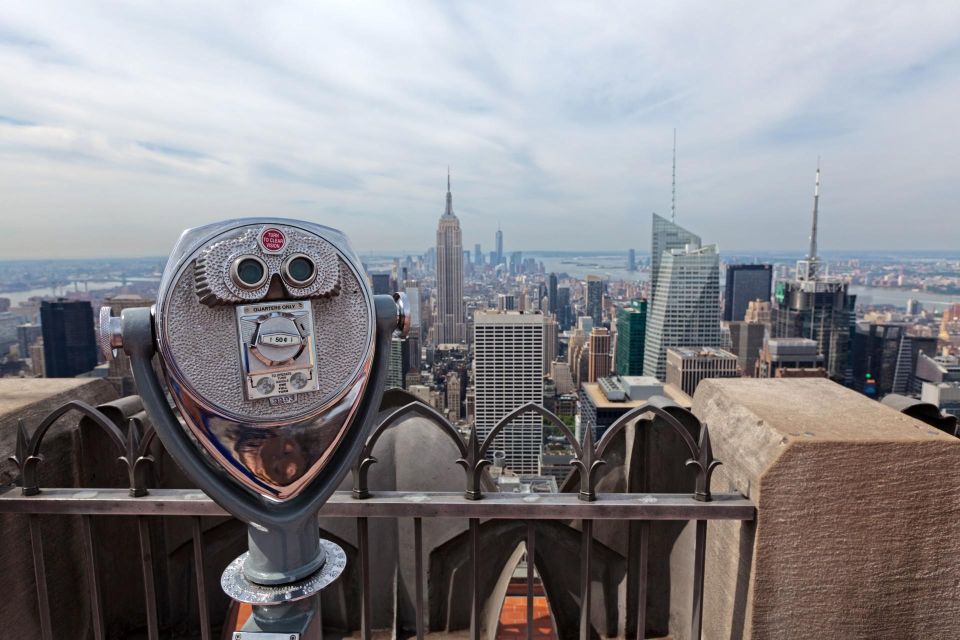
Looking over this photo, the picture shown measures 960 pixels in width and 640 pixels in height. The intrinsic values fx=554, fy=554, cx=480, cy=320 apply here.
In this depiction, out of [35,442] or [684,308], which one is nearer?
[35,442]

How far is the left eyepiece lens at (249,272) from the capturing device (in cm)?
111

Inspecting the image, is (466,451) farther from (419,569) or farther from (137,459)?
(137,459)

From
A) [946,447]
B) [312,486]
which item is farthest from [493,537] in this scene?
[946,447]

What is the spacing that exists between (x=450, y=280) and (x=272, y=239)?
333ft

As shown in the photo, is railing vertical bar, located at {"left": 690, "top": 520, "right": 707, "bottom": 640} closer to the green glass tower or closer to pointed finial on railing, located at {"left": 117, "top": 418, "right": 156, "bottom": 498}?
pointed finial on railing, located at {"left": 117, "top": 418, "right": 156, "bottom": 498}

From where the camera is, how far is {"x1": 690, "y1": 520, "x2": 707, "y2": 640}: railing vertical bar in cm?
185

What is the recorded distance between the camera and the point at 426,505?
1.84 metres

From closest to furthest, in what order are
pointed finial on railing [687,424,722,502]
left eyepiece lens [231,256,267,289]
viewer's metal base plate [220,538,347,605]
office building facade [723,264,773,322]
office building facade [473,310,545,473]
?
left eyepiece lens [231,256,267,289] → viewer's metal base plate [220,538,347,605] → pointed finial on railing [687,424,722,502] → office building facade [473,310,545,473] → office building facade [723,264,773,322]

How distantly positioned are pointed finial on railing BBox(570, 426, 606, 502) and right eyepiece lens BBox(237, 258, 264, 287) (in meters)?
1.12

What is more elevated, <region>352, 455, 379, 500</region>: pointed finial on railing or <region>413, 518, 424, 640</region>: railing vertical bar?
<region>352, 455, 379, 500</region>: pointed finial on railing

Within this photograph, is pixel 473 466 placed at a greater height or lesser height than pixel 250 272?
lesser

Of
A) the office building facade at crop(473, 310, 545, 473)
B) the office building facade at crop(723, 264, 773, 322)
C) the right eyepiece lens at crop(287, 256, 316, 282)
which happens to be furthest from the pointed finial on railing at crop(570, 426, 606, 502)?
the office building facade at crop(723, 264, 773, 322)

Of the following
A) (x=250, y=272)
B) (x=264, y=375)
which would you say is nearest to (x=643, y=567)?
(x=264, y=375)

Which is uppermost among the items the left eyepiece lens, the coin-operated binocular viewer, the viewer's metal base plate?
the left eyepiece lens
